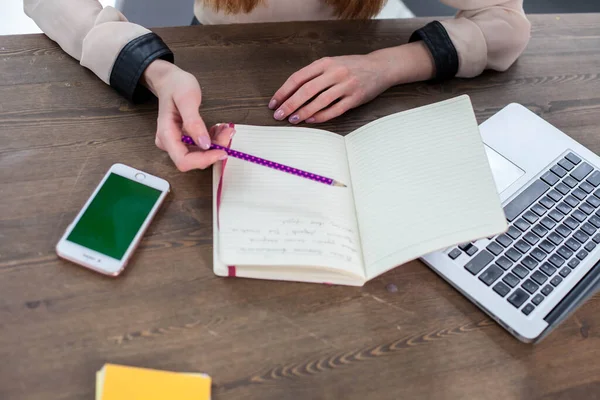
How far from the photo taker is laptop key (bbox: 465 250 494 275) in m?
0.60

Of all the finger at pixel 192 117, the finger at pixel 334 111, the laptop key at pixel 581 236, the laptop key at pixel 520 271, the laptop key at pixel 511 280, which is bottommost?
the laptop key at pixel 511 280

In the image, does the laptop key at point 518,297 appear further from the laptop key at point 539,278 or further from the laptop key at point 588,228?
the laptop key at point 588,228

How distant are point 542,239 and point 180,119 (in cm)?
47

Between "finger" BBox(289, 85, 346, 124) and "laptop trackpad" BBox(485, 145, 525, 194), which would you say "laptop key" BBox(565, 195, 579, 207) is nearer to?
"laptop trackpad" BBox(485, 145, 525, 194)

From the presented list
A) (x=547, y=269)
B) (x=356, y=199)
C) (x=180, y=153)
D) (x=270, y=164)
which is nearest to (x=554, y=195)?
(x=547, y=269)

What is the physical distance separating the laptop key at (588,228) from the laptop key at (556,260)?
0.21 feet

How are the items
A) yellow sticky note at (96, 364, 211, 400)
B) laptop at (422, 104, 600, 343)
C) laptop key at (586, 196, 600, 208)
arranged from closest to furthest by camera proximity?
yellow sticky note at (96, 364, 211, 400)
laptop at (422, 104, 600, 343)
laptop key at (586, 196, 600, 208)

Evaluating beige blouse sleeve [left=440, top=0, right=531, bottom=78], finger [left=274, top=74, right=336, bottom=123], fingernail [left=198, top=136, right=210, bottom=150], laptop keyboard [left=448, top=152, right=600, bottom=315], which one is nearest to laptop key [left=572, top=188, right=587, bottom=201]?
laptop keyboard [left=448, top=152, right=600, bottom=315]

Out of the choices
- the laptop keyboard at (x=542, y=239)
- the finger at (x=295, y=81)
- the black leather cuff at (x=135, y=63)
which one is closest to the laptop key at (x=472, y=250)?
the laptop keyboard at (x=542, y=239)

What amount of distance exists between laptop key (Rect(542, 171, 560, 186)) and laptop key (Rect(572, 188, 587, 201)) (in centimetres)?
3

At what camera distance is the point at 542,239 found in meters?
0.63

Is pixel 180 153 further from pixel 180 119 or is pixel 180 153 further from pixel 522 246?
pixel 522 246

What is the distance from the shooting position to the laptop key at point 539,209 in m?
0.65

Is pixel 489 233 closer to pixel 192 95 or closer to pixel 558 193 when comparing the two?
pixel 558 193
